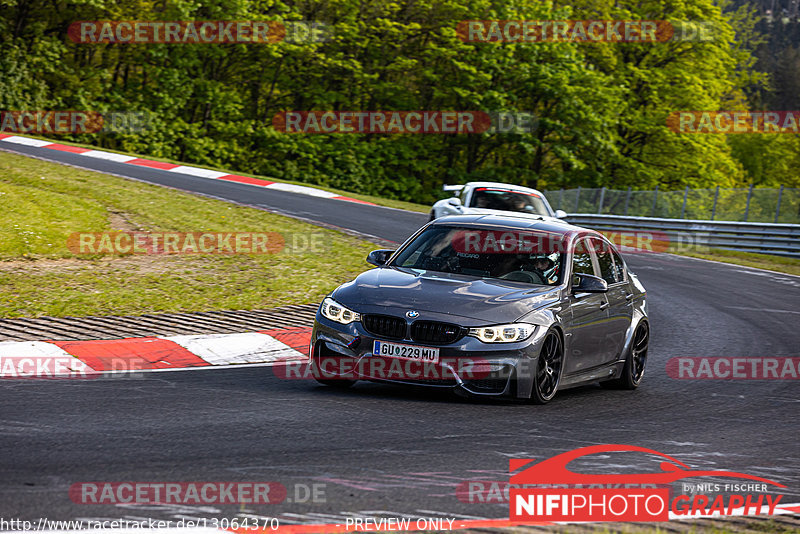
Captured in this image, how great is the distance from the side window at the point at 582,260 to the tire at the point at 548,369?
0.94 metres

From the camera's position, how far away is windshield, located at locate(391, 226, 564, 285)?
883cm

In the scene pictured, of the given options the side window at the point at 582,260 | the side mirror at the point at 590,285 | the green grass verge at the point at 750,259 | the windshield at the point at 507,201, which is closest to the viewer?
the side mirror at the point at 590,285

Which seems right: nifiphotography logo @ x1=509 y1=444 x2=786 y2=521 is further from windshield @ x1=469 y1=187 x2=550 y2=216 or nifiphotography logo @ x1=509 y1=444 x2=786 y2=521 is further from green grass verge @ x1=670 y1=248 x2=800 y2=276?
green grass verge @ x1=670 y1=248 x2=800 y2=276

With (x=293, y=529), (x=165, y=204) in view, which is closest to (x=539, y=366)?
(x=293, y=529)

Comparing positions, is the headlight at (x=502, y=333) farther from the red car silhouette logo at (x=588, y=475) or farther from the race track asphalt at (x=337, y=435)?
the red car silhouette logo at (x=588, y=475)

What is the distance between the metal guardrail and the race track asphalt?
19.5 meters

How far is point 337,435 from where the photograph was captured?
661 centimetres

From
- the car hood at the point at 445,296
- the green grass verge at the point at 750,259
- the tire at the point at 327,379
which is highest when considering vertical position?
the car hood at the point at 445,296

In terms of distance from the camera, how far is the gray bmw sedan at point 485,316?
7809 millimetres

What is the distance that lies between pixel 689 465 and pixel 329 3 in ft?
159

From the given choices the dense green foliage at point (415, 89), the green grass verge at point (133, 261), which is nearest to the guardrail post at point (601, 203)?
the dense green foliage at point (415, 89)

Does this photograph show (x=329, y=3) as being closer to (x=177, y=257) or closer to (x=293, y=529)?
(x=177, y=257)

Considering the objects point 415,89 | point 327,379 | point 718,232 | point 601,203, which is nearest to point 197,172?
point 601,203

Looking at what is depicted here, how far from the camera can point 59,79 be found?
45156 millimetres
